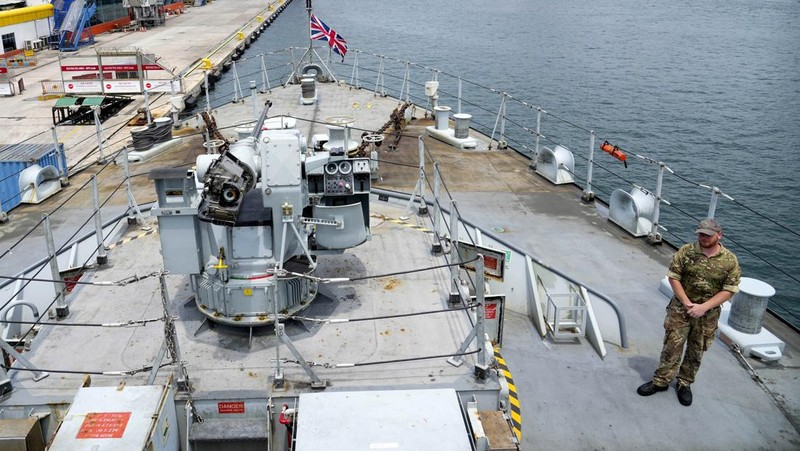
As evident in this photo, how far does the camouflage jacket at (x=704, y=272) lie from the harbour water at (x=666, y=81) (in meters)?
2.64

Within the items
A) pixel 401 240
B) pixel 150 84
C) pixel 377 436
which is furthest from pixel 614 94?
pixel 377 436

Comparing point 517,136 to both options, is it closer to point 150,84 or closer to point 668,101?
point 668,101

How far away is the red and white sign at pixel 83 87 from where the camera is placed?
96.7 ft

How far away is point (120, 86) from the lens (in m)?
29.7

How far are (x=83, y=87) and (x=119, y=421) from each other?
2855cm

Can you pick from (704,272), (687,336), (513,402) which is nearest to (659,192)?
(687,336)

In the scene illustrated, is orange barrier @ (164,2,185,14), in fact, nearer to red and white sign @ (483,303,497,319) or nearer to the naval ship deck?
the naval ship deck

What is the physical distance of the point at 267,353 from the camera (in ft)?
21.1

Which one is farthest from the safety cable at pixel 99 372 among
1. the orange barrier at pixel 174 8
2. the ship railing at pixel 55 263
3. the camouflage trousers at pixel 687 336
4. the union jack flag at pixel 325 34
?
the orange barrier at pixel 174 8

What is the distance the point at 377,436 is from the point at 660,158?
65.4 ft

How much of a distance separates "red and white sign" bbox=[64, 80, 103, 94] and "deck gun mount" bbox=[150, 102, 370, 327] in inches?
1017

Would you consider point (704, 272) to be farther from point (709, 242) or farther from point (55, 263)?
point (55, 263)

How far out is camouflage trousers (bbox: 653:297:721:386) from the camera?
6.05 meters

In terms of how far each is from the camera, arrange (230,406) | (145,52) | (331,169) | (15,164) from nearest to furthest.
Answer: (230,406), (331,169), (15,164), (145,52)
